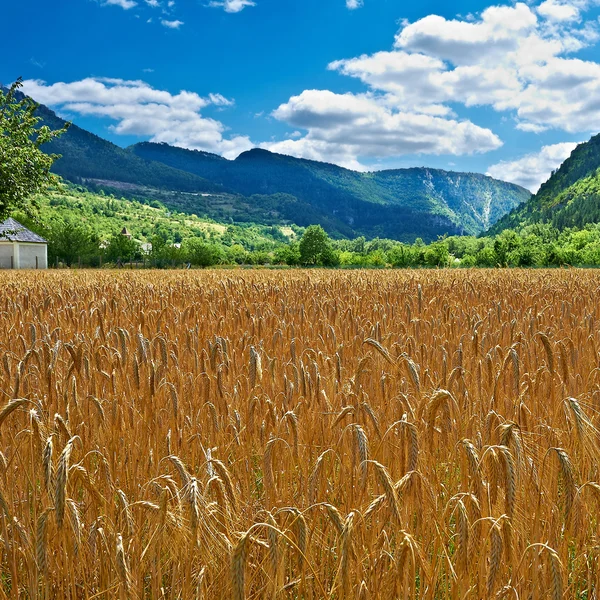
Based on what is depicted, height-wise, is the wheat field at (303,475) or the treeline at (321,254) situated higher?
the treeline at (321,254)

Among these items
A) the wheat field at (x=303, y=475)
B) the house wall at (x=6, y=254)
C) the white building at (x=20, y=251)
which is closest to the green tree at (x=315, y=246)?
the white building at (x=20, y=251)

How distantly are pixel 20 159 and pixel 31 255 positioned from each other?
135 feet

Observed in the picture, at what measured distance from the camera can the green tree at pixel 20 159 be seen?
2683 centimetres

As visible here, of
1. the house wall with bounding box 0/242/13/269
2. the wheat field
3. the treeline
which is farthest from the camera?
the house wall with bounding box 0/242/13/269

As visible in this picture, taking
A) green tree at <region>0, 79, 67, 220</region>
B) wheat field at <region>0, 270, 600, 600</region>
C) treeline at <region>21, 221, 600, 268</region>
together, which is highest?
green tree at <region>0, 79, 67, 220</region>

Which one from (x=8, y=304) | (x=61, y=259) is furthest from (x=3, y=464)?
(x=61, y=259)

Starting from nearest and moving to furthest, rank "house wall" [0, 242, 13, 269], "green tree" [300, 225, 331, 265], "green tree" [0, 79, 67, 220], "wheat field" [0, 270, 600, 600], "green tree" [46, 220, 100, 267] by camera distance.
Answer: "wheat field" [0, 270, 600, 600], "green tree" [0, 79, 67, 220], "house wall" [0, 242, 13, 269], "green tree" [46, 220, 100, 267], "green tree" [300, 225, 331, 265]

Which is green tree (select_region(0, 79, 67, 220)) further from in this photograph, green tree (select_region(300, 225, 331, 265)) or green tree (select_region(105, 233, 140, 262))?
green tree (select_region(300, 225, 331, 265))

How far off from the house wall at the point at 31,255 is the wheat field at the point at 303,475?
2514 inches

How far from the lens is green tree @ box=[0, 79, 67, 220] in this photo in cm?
2683

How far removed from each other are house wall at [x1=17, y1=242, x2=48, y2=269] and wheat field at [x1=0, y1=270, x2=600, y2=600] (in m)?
63.9

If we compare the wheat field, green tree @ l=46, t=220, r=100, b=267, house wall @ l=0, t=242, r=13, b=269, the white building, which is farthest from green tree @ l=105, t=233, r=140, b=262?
the wheat field

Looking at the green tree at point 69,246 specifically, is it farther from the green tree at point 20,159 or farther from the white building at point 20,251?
the green tree at point 20,159

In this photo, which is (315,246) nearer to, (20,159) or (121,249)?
(121,249)
